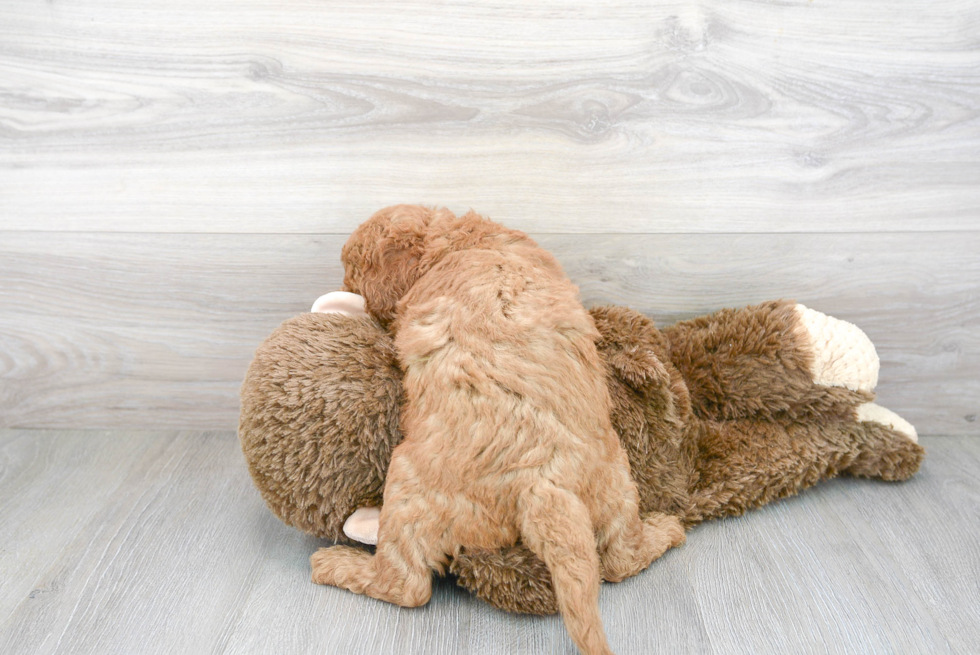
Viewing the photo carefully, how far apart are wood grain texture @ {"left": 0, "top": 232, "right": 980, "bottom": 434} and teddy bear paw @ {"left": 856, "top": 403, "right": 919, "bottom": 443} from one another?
0.40 ft

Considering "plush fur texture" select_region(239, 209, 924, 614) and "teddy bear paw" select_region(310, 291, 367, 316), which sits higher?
"teddy bear paw" select_region(310, 291, 367, 316)

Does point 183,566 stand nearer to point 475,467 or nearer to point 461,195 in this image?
point 475,467

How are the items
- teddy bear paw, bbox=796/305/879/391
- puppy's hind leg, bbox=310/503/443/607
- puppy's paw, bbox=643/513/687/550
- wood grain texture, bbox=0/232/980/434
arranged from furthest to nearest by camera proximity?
wood grain texture, bbox=0/232/980/434, teddy bear paw, bbox=796/305/879/391, puppy's paw, bbox=643/513/687/550, puppy's hind leg, bbox=310/503/443/607

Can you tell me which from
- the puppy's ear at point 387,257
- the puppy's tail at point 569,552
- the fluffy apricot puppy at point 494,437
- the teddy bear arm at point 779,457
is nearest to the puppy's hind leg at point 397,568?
the fluffy apricot puppy at point 494,437

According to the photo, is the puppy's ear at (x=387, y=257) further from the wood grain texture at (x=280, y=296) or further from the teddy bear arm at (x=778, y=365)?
the teddy bear arm at (x=778, y=365)

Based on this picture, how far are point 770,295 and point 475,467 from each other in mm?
642

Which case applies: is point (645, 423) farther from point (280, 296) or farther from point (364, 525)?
point (280, 296)

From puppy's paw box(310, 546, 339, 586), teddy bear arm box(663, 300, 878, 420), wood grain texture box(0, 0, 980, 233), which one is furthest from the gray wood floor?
wood grain texture box(0, 0, 980, 233)

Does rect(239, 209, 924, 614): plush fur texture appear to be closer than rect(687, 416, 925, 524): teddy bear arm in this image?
Yes

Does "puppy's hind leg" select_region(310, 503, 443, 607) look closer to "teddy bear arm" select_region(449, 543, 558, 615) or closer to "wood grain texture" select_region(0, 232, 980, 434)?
"teddy bear arm" select_region(449, 543, 558, 615)

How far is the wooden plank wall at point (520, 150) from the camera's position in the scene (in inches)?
41.4

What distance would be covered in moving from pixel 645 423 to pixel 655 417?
17 mm

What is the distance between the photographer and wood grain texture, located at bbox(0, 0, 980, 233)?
3.44 feet

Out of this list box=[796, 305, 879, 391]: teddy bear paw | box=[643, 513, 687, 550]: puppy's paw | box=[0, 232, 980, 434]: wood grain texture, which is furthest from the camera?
box=[0, 232, 980, 434]: wood grain texture
